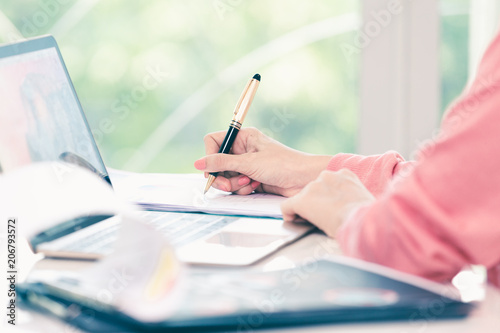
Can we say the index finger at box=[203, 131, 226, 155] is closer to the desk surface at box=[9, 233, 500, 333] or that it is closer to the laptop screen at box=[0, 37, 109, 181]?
the laptop screen at box=[0, 37, 109, 181]

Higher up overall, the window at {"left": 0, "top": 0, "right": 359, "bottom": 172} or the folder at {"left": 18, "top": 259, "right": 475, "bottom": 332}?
the window at {"left": 0, "top": 0, "right": 359, "bottom": 172}

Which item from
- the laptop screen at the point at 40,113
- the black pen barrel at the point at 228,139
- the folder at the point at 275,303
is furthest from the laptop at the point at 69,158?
the black pen barrel at the point at 228,139

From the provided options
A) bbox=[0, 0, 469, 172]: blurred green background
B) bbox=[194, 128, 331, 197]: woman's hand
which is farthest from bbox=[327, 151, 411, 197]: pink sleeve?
bbox=[0, 0, 469, 172]: blurred green background

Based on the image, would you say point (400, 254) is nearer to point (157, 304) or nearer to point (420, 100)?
point (157, 304)

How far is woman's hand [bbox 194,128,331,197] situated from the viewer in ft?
3.13

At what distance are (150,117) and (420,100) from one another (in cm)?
89

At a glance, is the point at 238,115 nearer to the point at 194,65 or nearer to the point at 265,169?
the point at 265,169

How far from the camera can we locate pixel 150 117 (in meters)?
1.93

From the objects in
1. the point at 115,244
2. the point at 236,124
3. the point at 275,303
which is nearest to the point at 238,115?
the point at 236,124

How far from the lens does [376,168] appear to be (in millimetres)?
867

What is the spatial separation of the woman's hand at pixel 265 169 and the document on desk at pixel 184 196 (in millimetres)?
20

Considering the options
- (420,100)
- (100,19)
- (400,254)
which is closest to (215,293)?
(400,254)

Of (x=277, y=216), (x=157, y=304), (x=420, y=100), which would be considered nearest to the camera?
(x=157, y=304)

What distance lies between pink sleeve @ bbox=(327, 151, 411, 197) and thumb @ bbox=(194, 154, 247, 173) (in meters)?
0.18
